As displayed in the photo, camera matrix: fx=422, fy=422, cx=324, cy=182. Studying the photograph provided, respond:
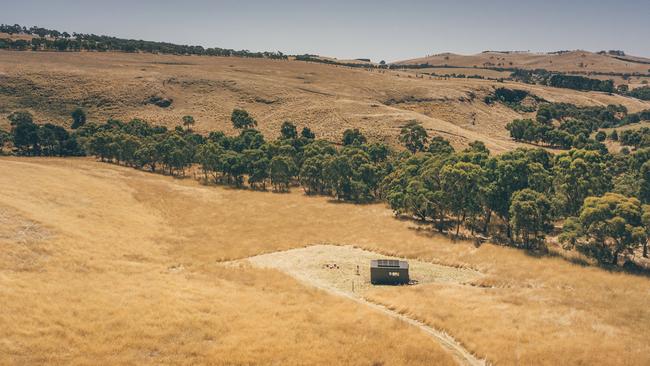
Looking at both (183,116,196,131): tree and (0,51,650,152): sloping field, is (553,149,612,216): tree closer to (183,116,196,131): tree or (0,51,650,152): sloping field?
(0,51,650,152): sloping field

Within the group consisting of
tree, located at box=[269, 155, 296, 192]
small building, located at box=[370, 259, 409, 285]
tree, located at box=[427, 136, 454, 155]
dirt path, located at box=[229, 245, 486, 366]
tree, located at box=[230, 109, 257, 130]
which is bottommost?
dirt path, located at box=[229, 245, 486, 366]

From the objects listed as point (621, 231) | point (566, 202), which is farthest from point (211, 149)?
point (621, 231)

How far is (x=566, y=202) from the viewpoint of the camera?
70.6m

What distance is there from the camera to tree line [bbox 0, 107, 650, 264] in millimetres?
58469

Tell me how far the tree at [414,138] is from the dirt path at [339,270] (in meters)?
79.5

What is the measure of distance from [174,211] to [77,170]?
1199 inches

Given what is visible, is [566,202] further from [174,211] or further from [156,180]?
[156,180]

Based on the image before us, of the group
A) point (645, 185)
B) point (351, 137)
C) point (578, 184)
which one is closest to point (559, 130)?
point (351, 137)

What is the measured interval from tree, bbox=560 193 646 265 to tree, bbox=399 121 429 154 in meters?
78.9

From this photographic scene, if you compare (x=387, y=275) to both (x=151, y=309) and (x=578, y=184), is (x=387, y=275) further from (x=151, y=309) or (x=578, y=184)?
(x=578, y=184)

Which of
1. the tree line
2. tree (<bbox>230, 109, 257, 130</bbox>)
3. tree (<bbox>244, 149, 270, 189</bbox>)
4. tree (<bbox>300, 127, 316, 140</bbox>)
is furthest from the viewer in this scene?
tree (<bbox>230, 109, 257, 130</bbox>)

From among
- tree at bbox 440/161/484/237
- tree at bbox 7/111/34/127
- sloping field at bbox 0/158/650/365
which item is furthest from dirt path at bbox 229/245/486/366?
tree at bbox 7/111/34/127

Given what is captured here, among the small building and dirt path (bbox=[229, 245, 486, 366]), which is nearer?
dirt path (bbox=[229, 245, 486, 366])

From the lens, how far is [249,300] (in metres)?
39.6
